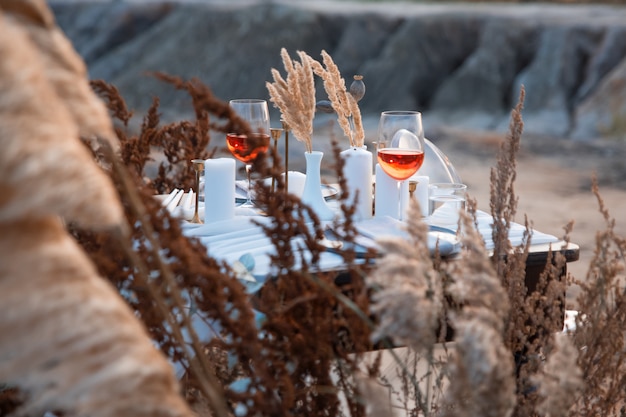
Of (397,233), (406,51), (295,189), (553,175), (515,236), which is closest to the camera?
(397,233)

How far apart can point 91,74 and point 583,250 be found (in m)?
14.4

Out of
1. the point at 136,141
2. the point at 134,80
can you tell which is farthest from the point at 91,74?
the point at 136,141

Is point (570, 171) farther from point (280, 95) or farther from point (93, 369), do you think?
point (93, 369)

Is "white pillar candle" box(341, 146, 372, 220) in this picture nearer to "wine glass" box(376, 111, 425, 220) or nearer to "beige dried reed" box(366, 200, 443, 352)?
"wine glass" box(376, 111, 425, 220)

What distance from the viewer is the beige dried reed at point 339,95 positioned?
2.16 m

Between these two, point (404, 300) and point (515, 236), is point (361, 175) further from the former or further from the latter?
point (404, 300)

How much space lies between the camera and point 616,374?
1.33m

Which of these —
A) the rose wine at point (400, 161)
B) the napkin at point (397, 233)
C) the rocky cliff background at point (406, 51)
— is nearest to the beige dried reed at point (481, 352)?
the napkin at point (397, 233)

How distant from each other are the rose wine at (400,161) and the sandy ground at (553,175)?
372 centimetres

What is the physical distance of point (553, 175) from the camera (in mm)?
10156

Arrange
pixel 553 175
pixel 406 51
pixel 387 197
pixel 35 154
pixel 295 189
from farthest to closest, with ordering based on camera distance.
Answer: pixel 406 51
pixel 553 175
pixel 295 189
pixel 387 197
pixel 35 154

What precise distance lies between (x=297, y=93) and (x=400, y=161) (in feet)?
1.11

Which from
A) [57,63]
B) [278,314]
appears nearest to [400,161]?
[278,314]

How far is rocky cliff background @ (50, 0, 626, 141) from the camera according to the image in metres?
14.1
